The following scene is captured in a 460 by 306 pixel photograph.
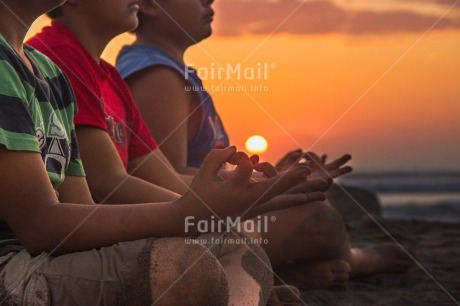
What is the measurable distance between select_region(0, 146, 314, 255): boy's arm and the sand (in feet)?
3.87

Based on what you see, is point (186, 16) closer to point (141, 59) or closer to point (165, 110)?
point (141, 59)

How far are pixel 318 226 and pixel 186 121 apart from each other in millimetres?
714

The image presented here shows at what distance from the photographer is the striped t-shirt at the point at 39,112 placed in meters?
1.62

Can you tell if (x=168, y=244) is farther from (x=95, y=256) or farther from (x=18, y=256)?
(x=18, y=256)

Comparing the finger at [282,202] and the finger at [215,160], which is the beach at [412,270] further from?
the finger at [215,160]

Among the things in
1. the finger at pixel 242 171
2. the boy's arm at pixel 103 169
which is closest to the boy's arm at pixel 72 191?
the boy's arm at pixel 103 169

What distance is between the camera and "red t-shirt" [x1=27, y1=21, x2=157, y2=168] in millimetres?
2287

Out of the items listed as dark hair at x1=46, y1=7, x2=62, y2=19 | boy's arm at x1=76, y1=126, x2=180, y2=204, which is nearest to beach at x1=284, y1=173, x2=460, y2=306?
boy's arm at x1=76, y1=126, x2=180, y2=204

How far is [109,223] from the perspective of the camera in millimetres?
1693

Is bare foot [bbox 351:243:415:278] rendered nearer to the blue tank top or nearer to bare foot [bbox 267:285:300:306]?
the blue tank top

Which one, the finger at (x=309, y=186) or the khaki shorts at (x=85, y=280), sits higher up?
the finger at (x=309, y=186)

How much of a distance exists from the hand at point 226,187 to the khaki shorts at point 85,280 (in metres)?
0.15

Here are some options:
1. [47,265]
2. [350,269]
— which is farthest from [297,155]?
[47,265]

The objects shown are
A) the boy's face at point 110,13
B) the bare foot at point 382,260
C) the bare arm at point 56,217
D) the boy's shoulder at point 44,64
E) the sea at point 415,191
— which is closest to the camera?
the bare arm at point 56,217
